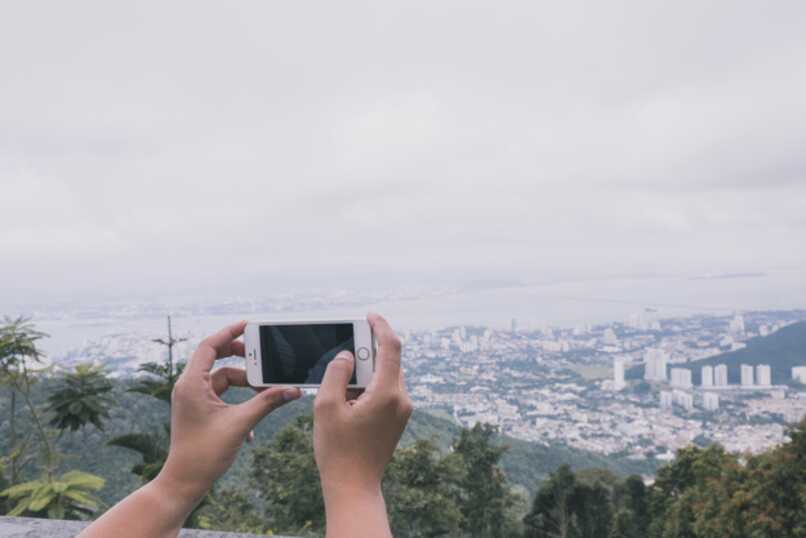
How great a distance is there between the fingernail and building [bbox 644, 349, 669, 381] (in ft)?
116

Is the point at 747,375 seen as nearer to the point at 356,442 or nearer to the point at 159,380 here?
the point at 159,380

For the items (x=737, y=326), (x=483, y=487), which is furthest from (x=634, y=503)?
(x=737, y=326)

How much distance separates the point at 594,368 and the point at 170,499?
36509 millimetres

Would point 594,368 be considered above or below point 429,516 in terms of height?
below

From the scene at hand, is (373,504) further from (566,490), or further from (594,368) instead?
(594,368)

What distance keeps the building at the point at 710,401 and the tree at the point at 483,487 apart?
59.5ft

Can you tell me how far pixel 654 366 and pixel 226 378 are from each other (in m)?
35.7

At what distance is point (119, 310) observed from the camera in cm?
866

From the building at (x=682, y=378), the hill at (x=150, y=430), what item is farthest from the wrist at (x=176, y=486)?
the building at (x=682, y=378)

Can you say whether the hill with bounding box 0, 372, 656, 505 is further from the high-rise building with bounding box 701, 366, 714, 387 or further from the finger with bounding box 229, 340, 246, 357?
the high-rise building with bounding box 701, 366, 714, 387

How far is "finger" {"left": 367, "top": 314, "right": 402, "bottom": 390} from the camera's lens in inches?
28.2

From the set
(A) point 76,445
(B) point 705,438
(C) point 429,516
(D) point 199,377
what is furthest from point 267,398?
(B) point 705,438

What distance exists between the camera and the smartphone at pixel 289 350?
44.0 inches

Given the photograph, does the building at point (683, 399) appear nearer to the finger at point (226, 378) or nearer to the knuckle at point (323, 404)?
the finger at point (226, 378)
